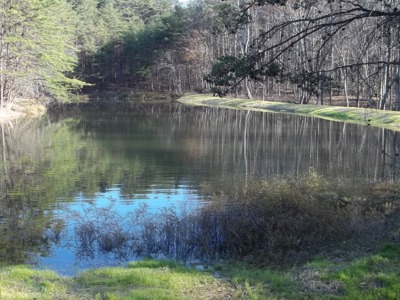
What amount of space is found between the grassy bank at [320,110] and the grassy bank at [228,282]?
18.0 m

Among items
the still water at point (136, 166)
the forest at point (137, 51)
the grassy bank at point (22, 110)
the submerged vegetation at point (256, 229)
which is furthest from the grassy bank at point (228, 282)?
the grassy bank at point (22, 110)

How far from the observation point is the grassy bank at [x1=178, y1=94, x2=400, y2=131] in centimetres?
3616

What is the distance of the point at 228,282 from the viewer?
823 cm

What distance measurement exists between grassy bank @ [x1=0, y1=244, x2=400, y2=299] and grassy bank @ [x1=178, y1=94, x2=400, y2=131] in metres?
18.0

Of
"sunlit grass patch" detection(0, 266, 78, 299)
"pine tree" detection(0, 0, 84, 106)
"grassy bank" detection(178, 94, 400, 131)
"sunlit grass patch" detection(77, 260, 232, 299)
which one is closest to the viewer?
"sunlit grass patch" detection(0, 266, 78, 299)

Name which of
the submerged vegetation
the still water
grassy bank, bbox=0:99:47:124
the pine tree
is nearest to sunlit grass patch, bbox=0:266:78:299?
the still water

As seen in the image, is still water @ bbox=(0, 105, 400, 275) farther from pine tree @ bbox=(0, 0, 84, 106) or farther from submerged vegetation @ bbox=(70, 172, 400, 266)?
pine tree @ bbox=(0, 0, 84, 106)

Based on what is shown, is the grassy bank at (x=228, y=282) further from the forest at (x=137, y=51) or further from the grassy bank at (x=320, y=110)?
the forest at (x=137, y=51)

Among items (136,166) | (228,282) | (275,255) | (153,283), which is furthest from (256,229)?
(136,166)

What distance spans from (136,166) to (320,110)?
93.5 feet

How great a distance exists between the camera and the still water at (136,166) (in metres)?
13.0

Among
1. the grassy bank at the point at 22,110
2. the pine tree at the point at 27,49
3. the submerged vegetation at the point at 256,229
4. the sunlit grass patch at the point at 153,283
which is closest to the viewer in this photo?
the sunlit grass patch at the point at 153,283

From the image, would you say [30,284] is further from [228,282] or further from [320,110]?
[320,110]

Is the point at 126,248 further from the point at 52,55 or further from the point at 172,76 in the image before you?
the point at 172,76
